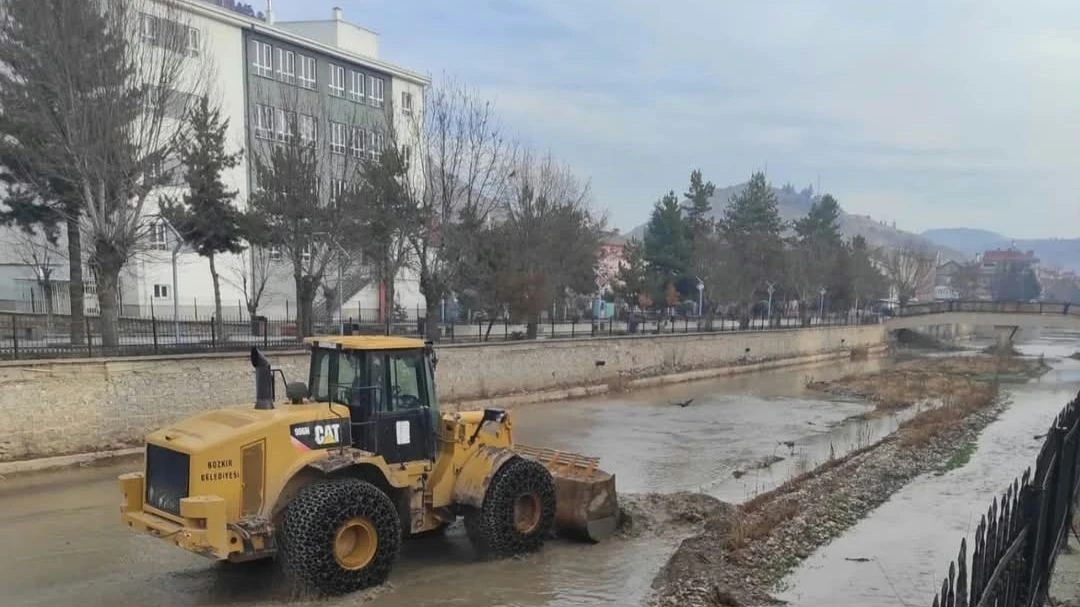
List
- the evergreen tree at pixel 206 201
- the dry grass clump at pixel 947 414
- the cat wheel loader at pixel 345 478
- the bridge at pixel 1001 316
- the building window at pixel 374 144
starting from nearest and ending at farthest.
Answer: the cat wheel loader at pixel 345 478, the dry grass clump at pixel 947 414, the evergreen tree at pixel 206 201, the building window at pixel 374 144, the bridge at pixel 1001 316

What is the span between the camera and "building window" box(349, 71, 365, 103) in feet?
148

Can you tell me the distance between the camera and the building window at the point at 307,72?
4228 centimetres

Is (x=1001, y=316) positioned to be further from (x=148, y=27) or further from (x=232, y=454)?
(x=232, y=454)

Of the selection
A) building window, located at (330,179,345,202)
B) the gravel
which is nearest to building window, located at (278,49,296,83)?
building window, located at (330,179,345,202)

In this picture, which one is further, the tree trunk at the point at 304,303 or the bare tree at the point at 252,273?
the bare tree at the point at 252,273

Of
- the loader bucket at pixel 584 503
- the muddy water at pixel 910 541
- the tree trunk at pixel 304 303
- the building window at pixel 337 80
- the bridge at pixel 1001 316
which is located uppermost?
the building window at pixel 337 80

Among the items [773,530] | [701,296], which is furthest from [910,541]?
[701,296]

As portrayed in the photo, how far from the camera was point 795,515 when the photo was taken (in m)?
12.4

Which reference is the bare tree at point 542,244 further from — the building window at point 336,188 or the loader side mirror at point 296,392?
the loader side mirror at point 296,392

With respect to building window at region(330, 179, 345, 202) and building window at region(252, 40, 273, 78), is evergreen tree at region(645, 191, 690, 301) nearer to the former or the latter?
building window at region(252, 40, 273, 78)

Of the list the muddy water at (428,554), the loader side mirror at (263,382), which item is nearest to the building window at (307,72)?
the muddy water at (428,554)

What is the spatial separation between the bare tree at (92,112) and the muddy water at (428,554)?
6.28 m

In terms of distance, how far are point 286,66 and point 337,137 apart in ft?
29.6

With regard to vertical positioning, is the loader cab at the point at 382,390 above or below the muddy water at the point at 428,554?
above
